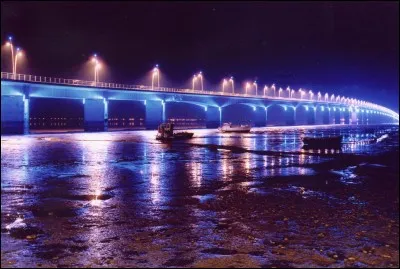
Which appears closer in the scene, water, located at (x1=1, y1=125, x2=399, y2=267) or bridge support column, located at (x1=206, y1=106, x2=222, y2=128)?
water, located at (x1=1, y1=125, x2=399, y2=267)

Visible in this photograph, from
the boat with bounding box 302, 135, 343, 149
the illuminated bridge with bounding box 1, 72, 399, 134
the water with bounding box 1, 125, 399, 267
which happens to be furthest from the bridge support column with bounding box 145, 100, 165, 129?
the water with bounding box 1, 125, 399, 267

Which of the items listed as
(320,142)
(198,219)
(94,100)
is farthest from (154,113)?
(198,219)

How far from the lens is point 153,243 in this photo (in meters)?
9.18

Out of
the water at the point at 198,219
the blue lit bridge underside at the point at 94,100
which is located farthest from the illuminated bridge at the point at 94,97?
the water at the point at 198,219

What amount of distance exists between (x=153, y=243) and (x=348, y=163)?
22.4m

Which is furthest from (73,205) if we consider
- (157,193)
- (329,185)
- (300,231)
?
(329,185)

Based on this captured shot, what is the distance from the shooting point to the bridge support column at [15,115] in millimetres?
76000

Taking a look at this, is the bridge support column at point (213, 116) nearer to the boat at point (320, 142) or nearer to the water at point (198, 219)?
the boat at point (320, 142)

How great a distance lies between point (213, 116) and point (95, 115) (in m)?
44.3

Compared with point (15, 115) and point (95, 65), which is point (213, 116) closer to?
point (95, 65)

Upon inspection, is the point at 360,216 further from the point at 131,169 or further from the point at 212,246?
the point at 131,169

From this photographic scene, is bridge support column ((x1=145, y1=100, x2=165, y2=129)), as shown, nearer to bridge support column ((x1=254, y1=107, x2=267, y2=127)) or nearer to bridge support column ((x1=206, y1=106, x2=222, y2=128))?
bridge support column ((x1=206, y1=106, x2=222, y2=128))

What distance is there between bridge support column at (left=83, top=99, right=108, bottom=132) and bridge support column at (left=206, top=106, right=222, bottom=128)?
39.4m

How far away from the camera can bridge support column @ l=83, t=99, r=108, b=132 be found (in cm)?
9331
